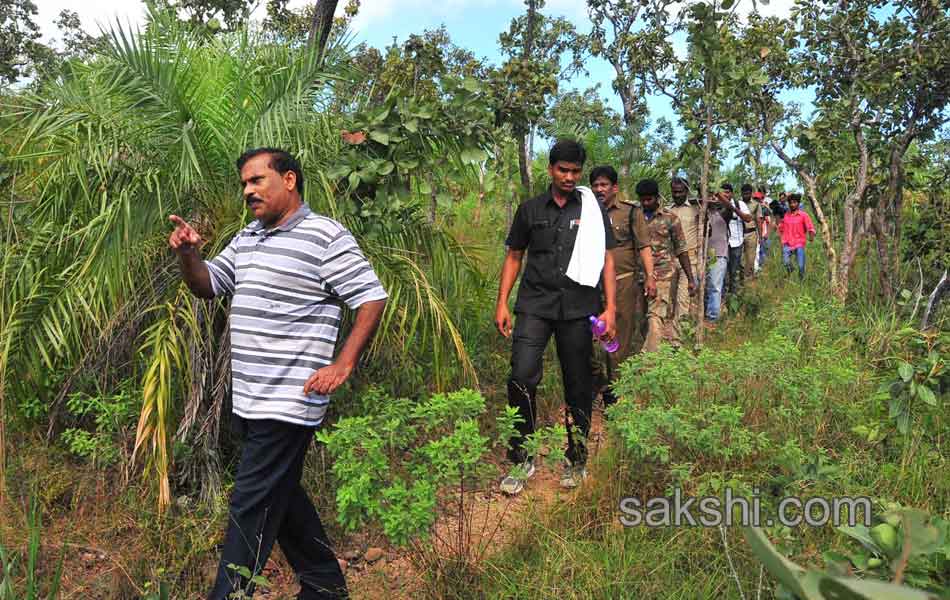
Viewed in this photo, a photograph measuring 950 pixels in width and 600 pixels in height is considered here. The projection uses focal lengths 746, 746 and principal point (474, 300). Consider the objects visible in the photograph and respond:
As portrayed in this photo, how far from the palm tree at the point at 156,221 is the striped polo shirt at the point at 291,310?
1079mm

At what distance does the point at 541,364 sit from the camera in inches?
141

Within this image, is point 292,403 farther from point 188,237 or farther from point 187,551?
point 187,551

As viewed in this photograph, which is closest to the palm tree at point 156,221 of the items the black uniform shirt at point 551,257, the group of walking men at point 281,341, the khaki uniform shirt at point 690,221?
the black uniform shirt at point 551,257

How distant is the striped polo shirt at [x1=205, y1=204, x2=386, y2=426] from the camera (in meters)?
2.32

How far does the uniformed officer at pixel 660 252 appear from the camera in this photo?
219 inches

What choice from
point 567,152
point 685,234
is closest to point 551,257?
point 567,152

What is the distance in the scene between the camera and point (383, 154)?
3676 millimetres

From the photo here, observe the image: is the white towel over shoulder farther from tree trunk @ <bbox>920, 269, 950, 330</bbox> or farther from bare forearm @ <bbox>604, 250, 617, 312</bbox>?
tree trunk @ <bbox>920, 269, 950, 330</bbox>

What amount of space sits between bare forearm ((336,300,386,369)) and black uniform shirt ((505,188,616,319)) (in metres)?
1.35

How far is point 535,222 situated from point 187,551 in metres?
2.13

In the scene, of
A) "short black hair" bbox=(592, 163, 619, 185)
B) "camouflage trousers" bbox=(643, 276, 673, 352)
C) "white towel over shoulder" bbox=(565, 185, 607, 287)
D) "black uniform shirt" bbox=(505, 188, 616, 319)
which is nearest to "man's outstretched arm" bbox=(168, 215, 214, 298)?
"black uniform shirt" bbox=(505, 188, 616, 319)

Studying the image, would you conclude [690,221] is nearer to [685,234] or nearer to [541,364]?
[685,234]

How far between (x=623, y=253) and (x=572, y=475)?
1840 mm

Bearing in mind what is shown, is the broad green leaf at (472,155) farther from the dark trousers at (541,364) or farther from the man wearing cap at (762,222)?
the man wearing cap at (762,222)
